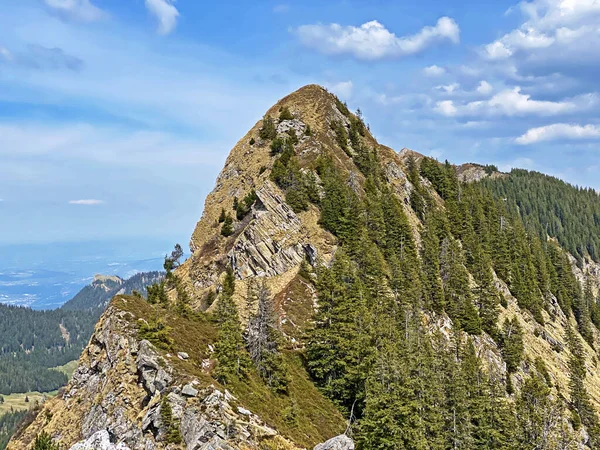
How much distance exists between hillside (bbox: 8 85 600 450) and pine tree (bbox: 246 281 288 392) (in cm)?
20

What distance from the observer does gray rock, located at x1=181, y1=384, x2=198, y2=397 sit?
27.6m

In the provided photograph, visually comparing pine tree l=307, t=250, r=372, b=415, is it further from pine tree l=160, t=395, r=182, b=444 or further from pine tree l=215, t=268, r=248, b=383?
pine tree l=160, t=395, r=182, b=444

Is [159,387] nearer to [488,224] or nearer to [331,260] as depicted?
[331,260]

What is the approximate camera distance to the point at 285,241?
6025 centimetres

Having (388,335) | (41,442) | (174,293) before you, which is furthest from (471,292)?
(41,442)

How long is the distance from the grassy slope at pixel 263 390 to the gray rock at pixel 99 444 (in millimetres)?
4910

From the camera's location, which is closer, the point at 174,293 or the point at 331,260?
the point at 331,260

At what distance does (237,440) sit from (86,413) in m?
13.2

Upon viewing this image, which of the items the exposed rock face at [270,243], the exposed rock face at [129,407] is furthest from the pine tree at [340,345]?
the exposed rock face at [129,407]

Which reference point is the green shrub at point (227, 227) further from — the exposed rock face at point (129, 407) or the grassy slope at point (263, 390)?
the exposed rock face at point (129, 407)

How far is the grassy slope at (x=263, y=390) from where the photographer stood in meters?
31.2

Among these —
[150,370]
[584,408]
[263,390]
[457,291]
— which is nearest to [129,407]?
[150,370]

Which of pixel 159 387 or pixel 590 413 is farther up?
pixel 159 387

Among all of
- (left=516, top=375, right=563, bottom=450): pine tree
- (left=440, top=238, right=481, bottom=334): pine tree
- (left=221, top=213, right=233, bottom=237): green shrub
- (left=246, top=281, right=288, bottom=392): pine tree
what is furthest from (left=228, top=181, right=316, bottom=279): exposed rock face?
(left=516, top=375, right=563, bottom=450): pine tree
